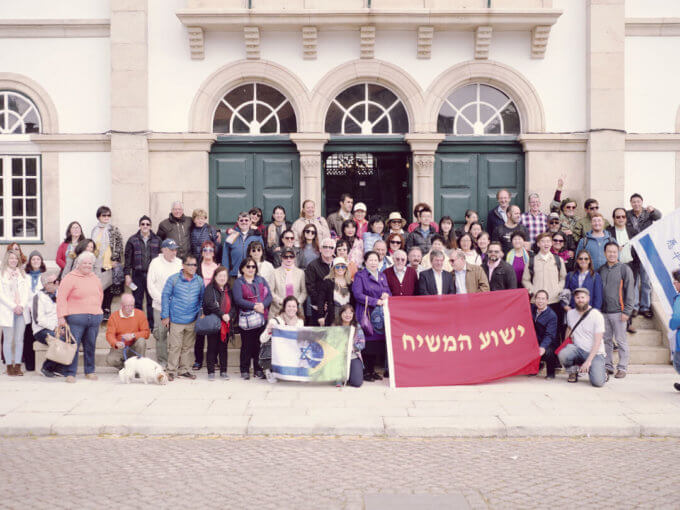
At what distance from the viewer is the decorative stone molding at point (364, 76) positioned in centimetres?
1432

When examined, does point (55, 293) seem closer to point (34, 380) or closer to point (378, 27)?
point (34, 380)

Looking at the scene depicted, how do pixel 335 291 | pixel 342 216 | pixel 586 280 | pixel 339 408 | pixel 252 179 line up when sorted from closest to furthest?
pixel 339 408
pixel 335 291
pixel 586 280
pixel 342 216
pixel 252 179

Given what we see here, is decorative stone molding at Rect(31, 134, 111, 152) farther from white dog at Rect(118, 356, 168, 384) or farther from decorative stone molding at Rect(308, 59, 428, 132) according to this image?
white dog at Rect(118, 356, 168, 384)

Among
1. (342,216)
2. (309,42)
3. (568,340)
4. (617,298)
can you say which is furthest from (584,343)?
(309,42)

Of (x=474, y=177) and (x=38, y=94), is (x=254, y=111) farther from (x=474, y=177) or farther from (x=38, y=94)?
(x=474, y=177)

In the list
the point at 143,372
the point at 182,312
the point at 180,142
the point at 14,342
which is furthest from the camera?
the point at 180,142

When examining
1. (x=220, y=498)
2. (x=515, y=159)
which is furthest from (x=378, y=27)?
(x=220, y=498)

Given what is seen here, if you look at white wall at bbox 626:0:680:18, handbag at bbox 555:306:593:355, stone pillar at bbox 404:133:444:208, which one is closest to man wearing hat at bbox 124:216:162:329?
stone pillar at bbox 404:133:444:208

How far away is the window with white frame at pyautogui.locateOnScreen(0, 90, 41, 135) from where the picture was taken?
47.8 ft

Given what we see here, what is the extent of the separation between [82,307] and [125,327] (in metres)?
0.70

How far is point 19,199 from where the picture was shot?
14.6 metres

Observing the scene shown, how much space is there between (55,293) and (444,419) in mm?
6664

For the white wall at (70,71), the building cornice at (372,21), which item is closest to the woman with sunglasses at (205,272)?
the white wall at (70,71)

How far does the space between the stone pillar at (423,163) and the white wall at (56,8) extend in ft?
21.8
